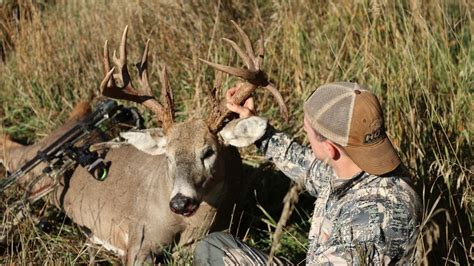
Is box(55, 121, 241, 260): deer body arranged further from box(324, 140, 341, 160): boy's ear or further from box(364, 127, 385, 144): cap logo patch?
box(364, 127, 385, 144): cap logo patch

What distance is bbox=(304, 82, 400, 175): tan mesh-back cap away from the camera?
10.4ft

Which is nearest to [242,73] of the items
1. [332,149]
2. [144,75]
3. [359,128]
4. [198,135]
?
[198,135]

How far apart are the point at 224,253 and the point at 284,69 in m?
2.82

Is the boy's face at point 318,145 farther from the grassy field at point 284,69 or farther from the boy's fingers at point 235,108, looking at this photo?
the boy's fingers at point 235,108

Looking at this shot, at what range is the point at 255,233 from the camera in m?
4.97

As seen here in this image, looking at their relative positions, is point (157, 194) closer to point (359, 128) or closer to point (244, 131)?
point (244, 131)

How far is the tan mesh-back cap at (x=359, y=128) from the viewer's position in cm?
318

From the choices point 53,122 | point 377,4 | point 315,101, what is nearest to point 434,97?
point 377,4

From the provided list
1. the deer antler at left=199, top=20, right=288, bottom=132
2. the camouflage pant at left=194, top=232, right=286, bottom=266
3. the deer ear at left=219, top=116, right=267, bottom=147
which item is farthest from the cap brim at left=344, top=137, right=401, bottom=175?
the deer antler at left=199, top=20, right=288, bottom=132

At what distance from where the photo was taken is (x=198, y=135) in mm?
4332

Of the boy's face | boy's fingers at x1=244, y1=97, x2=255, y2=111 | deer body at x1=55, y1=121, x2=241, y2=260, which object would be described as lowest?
deer body at x1=55, y1=121, x2=241, y2=260

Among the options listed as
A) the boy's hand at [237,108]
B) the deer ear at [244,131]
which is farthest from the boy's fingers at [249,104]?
the deer ear at [244,131]

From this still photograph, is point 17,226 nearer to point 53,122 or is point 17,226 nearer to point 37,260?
point 37,260

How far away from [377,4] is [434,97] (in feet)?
2.36
